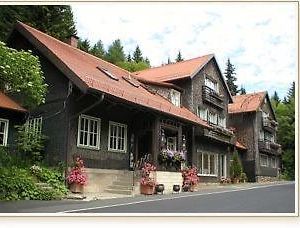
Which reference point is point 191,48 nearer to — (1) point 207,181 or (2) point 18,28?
(2) point 18,28

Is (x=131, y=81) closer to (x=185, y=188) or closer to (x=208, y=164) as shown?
(x=185, y=188)

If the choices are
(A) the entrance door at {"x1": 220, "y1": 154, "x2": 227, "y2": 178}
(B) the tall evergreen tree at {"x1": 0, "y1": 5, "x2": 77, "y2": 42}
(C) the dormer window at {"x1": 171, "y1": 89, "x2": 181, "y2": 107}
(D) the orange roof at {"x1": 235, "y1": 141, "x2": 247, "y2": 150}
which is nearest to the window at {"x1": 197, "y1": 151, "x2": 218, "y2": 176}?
(A) the entrance door at {"x1": 220, "y1": 154, "x2": 227, "y2": 178}

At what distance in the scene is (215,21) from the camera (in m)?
10.2

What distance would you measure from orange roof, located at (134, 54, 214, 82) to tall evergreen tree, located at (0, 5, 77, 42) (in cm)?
357

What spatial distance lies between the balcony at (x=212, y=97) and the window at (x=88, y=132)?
23.2ft

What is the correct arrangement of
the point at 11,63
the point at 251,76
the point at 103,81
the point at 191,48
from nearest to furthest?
the point at 11,63 → the point at 251,76 → the point at 191,48 → the point at 103,81

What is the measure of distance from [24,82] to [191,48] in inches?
151

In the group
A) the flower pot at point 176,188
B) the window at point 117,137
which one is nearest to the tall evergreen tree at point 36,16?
the window at point 117,137

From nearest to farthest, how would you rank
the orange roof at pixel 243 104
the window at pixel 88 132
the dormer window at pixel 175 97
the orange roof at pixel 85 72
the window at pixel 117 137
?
1. the orange roof at pixel 85 72
2. the window at pixel 88 132
3. the window at pixel 117 137
4. the dormer window at pixel 175 97
5. the orange roof at pixel 243 104

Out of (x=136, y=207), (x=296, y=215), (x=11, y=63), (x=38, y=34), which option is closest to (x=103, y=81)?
(x=38, y=34)

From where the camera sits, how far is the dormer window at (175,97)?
17.5m

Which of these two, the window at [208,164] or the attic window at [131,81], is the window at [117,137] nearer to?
the attic window at [131,81]

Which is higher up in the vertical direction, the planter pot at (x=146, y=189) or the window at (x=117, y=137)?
the window at (x=117, y=137)

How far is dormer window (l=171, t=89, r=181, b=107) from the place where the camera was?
17.5 m
